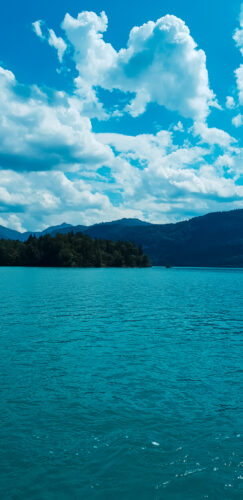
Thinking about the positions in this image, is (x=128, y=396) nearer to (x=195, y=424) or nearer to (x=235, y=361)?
(x=195, y=424)

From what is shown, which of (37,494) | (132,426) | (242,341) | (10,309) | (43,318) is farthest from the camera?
(10,309)

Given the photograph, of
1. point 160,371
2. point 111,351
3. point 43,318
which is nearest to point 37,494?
point 160,371

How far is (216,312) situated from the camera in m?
59.6

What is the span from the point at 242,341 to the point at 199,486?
27.2 metres

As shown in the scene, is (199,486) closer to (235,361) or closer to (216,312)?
(235,361)

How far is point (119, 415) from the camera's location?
59.2ft

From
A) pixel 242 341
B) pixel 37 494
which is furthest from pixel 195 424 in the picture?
pixel 242 341

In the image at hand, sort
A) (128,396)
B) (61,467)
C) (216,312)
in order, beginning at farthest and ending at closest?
(216,312) → (128,396) → (61,467)

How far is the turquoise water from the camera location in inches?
496

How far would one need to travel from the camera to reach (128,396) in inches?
817

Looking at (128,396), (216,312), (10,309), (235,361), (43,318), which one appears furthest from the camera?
(216,312)

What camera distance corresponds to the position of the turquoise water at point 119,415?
1259 centimetres

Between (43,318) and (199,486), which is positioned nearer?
(199,486)

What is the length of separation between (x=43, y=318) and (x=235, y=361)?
26.3 m
